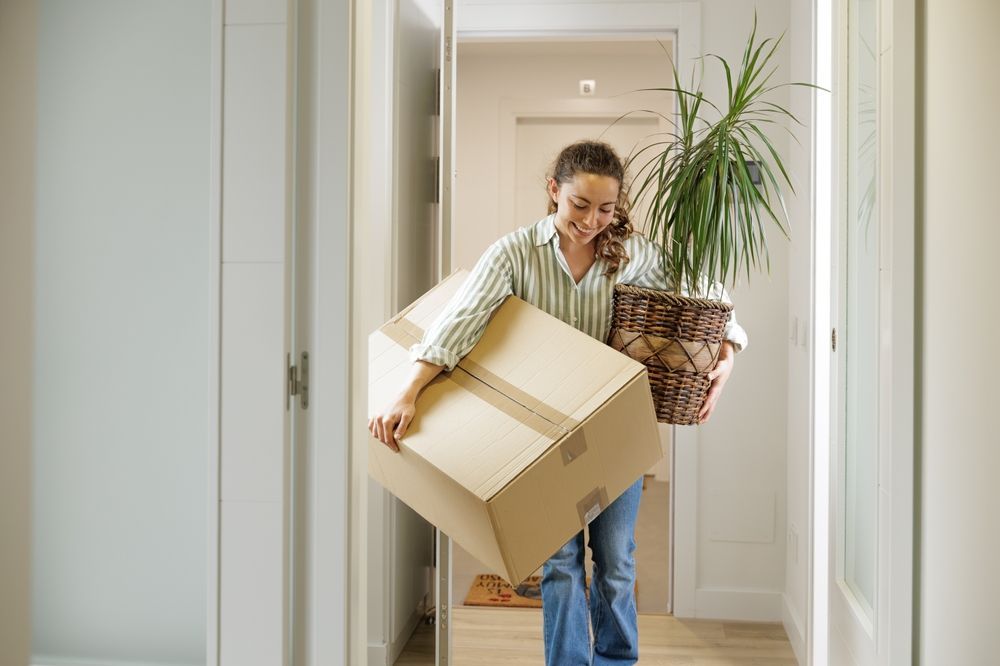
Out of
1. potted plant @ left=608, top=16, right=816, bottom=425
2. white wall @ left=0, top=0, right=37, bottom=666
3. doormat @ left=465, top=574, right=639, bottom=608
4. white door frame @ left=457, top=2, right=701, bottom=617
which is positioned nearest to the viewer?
white wall @ left=0, top=0, right=37, bottom=666

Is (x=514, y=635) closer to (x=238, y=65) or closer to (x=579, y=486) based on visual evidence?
(x=579, y=486)

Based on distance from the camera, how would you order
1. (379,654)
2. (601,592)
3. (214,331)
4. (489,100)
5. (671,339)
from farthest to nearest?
(489,100) → (379,654) → (601,592) → (671,339) → (214,331)

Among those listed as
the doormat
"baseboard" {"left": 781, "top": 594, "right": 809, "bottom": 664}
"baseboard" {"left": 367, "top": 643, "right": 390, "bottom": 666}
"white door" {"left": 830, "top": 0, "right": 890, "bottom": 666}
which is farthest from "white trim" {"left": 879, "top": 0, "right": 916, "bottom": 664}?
the doormat

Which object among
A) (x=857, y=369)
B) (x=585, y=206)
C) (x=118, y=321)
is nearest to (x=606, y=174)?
(x=585, y=206)

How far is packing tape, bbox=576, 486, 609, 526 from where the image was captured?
1.72 metres

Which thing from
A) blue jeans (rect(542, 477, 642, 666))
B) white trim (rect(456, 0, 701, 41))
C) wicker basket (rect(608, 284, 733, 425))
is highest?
white trim (rect(456, 0, 701, 41))

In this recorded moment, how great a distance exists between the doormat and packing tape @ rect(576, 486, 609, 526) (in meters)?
1.39

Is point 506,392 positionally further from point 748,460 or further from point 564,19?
point 564,19

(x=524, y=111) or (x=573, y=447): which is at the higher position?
(x=524, y=111)

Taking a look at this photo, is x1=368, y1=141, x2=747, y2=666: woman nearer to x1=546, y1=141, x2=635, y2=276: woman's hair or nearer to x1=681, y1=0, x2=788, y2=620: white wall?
x1=546, y1=141, x2=635, y2=276: woman's hair

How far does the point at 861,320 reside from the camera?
1.88 m

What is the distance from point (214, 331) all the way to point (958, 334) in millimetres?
1079

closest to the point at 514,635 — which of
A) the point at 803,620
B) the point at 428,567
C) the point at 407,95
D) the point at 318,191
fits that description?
the point at 428,567

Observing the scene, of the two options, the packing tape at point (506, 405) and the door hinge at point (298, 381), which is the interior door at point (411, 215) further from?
the door hinge at point (298, 381)
